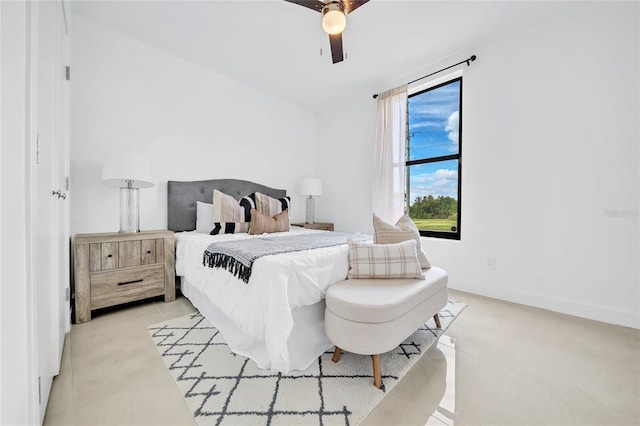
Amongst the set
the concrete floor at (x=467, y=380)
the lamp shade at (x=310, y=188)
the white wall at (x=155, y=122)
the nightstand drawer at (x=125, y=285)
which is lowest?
the concrete floor at (x=467, y=380)

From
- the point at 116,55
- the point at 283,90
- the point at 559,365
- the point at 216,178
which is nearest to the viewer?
the point at 559,365

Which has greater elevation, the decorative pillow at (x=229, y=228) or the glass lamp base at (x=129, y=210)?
the glass lamp base at (x=129, y=210)

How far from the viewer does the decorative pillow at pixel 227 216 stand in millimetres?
2846

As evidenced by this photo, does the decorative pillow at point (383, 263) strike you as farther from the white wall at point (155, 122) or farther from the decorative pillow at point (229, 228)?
the white wall at point (155, 122)

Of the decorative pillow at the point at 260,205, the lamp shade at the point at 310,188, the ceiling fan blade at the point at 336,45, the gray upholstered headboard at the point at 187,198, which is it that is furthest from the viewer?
the lamp shade at the point at 310,188

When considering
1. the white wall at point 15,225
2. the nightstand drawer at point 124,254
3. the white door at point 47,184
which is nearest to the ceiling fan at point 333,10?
the white door at point 47,184

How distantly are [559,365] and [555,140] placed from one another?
→ 6.32 ft

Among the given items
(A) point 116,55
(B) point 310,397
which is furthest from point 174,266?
(A) point 116,55

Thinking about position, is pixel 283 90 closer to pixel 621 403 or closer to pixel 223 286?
pixel 223 286

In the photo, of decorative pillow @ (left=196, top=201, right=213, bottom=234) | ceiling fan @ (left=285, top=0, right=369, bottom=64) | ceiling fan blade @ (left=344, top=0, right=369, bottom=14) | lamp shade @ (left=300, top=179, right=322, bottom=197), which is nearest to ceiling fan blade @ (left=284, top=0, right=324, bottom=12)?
ceiling fan @ (left=285, top=0, right=369, bottom=64)

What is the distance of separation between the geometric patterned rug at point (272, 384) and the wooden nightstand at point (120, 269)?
687mm

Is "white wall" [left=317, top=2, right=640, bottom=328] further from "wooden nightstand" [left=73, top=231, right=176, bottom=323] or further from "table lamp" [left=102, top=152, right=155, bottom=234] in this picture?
"table lamp" [left=102, top=152, right=155, bottom=234]

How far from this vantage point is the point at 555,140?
7.72ft

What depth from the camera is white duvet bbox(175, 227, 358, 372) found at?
1377 mm
